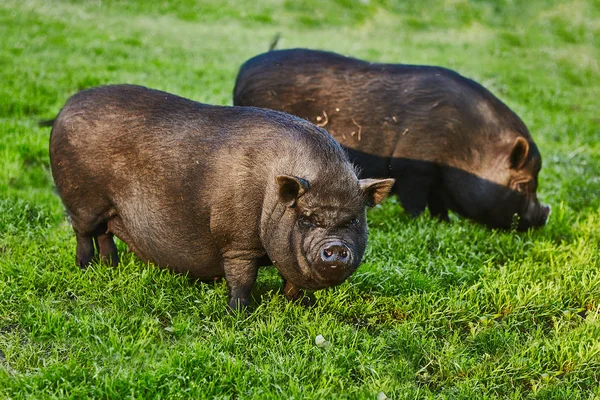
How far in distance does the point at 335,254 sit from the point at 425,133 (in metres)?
2.90

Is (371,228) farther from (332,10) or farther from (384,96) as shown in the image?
(332,10)

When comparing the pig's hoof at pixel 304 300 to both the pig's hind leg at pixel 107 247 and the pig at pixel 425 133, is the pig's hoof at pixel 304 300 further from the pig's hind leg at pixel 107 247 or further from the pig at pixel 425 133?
the pig at pixel 425 133

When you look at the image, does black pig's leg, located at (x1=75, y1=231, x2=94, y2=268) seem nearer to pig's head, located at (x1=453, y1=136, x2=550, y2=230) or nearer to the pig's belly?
the pig's belly

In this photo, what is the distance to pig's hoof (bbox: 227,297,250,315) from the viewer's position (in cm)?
442

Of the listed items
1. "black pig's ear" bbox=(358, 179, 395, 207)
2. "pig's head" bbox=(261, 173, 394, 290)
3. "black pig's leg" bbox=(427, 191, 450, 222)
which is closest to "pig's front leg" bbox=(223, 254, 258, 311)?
"pig's head" bbox=(261, 173, 394, 290)

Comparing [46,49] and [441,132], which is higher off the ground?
[441,132]

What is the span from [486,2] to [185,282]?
17.1m

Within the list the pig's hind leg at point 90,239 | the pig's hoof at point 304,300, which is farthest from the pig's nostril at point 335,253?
Result: the pig's hind leg at point 90,239

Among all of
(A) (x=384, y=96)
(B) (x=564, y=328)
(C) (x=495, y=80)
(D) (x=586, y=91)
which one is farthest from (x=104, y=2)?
(B) (x=564, y=328)

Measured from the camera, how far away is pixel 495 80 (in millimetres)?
13086

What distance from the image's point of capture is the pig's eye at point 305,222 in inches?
160

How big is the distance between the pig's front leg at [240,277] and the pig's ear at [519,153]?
293 cm

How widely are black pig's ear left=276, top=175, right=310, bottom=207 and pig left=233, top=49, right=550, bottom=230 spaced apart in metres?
2.57

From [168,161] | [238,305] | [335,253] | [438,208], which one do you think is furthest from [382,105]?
[335,253]
